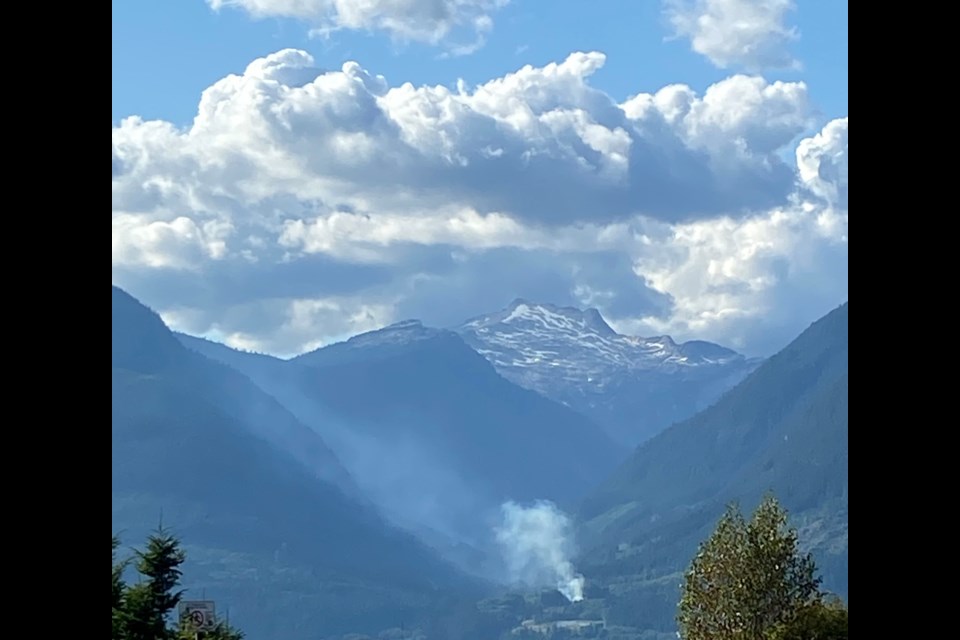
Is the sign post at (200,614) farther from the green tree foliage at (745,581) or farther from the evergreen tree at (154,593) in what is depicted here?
the green tree foliage at (745,581)

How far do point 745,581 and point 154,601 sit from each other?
67.1ft

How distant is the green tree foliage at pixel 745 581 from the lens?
46.3 metres

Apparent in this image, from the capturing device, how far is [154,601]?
34406 mm

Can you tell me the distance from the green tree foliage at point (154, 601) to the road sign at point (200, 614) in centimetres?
19

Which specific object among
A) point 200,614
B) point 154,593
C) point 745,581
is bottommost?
point 200,614

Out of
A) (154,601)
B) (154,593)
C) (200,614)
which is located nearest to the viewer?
(154,601)

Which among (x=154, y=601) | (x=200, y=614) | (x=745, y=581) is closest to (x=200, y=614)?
(x=200, y=614)

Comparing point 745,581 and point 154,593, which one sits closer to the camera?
point 154,593

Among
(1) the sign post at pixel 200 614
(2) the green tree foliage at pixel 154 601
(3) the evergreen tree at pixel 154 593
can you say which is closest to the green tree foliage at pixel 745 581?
(2) the green tree foliage at pixel 154 601

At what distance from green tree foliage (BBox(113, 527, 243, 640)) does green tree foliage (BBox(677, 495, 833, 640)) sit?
658 inches

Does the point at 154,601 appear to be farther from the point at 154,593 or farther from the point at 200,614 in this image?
the point at 200,614

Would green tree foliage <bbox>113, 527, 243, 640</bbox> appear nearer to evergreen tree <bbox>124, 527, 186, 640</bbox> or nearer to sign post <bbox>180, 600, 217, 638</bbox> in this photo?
evergreen tree <bbox>124, 527, 186, 640</bbox>

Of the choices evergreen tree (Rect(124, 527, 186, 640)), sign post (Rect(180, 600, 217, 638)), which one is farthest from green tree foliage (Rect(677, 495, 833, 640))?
evergreen tree (Rect(124, 527, 186, 640))
